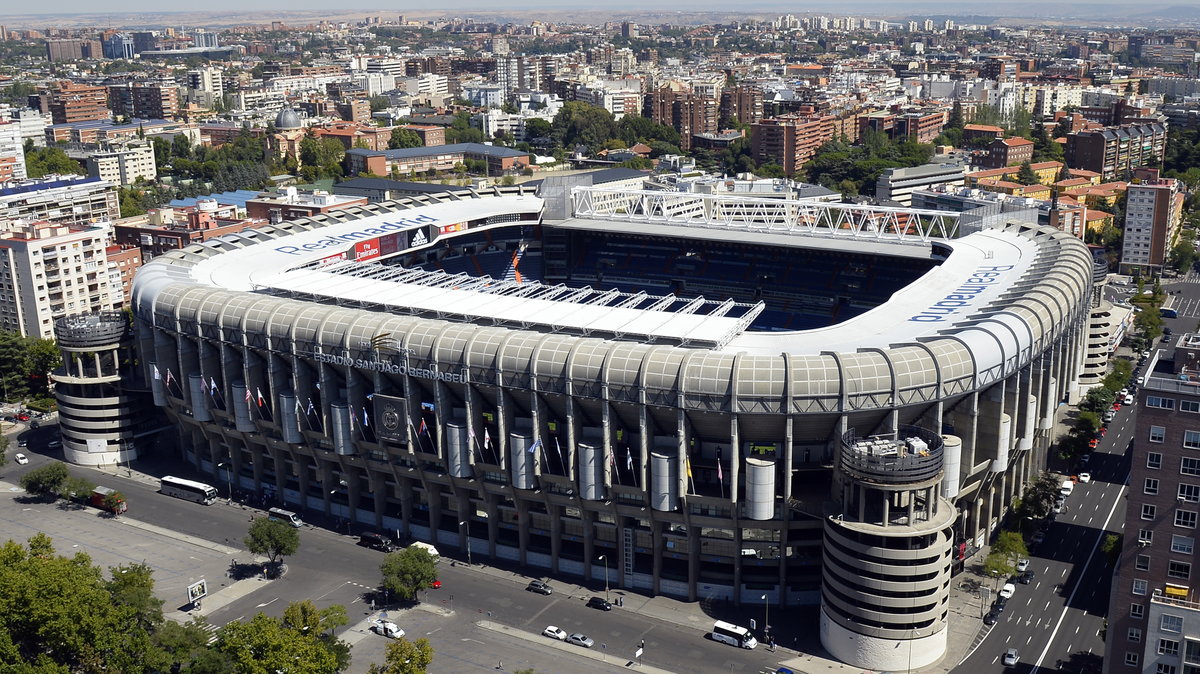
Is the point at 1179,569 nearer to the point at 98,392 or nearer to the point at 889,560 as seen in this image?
the point at 889,560

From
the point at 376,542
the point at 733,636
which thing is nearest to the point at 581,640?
the point at 733,636

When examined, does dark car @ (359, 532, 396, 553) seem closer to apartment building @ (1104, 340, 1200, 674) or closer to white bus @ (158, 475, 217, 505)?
white bus @ (158, 475, 217, 505)

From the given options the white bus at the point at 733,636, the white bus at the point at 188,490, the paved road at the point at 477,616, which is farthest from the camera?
the white bus at the point at 188,490

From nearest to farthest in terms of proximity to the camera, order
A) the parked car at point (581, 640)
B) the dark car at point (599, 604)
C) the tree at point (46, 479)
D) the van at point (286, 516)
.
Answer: the parked car at point (581, 640) < the dark car at point (599, 604) < the van at point (286, 516) < the tree at point (46, 479)

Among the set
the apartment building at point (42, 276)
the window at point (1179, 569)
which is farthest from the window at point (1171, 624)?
the apartment building at point (42, 276)

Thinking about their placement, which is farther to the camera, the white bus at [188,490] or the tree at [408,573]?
the white bus at [188,490]

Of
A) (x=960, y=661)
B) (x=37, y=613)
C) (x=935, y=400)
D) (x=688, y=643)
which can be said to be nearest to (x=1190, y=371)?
(x=935, y=400)

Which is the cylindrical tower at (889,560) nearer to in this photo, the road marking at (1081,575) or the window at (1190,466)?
the road marking at (1081,575)
